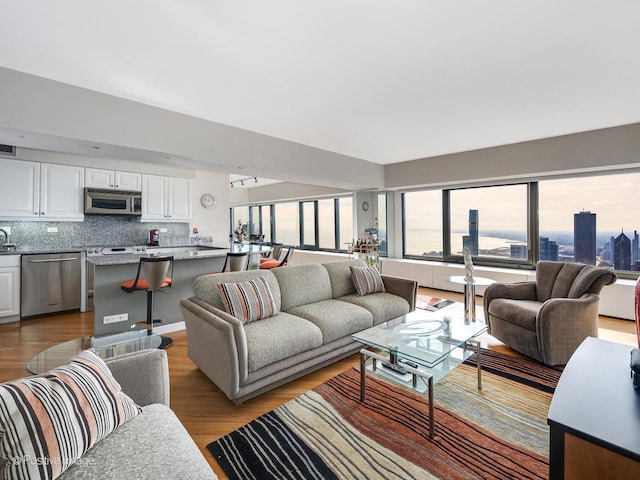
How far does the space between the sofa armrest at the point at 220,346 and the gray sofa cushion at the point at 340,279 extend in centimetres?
147

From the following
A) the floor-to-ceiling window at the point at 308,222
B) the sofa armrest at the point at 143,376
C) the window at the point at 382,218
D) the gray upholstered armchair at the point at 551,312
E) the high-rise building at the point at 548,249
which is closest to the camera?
the sofa armrest at the point at 143,376

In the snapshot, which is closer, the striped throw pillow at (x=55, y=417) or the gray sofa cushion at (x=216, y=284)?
the striped throw pillow at (x=55, y=417)

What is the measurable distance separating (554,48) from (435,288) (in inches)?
173

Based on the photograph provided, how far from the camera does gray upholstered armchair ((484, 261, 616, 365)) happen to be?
9.12ft

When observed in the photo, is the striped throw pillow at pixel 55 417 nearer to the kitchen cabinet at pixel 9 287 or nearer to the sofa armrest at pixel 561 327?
the sofa armrest at pixel 561 327

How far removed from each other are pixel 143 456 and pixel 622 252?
5902mm

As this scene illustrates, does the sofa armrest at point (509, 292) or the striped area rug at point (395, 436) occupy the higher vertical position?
the sofa armrest at point (509, 292)

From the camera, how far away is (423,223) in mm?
6551

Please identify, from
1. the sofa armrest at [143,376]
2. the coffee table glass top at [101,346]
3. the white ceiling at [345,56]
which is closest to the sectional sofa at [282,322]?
the sofa armrest at [143,376]

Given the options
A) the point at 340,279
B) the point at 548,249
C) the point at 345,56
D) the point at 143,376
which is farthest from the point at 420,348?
the point at 548,249

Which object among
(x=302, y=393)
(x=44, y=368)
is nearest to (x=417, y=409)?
(x=302, y=393)

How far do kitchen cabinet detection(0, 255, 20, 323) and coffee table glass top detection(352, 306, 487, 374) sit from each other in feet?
15.3

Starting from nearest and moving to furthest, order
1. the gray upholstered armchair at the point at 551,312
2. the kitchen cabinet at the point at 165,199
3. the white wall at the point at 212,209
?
1. the gray upholstered armchair at the point at 551,312
2. the kitchen cabinet at the point at 165,199
3. the white wall at the point at 212,209

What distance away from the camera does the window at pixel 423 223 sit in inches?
249
